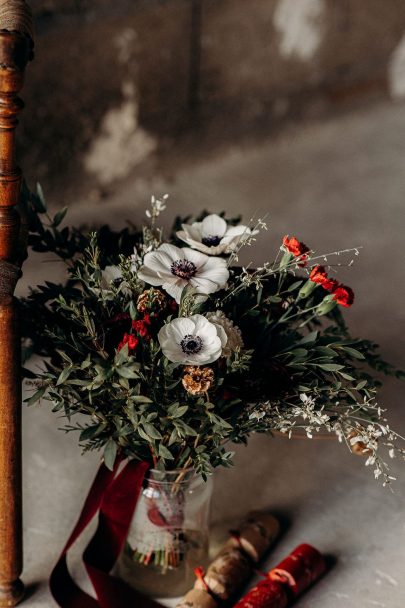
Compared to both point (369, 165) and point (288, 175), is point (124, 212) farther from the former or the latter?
point (369, 165)

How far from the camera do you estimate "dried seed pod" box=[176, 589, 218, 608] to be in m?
1.08

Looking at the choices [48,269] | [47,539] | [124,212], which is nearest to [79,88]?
[124,212]

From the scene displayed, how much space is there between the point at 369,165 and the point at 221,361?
1805mm

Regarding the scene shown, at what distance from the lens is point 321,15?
2.81 meters

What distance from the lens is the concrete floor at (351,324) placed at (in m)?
1.23

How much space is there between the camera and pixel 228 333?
949 millimetres

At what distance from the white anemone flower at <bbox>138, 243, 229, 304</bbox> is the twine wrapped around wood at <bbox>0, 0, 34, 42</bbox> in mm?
281

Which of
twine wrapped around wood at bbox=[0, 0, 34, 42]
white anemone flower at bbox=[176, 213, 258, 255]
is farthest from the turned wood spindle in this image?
white anemone flower at bbox=[176, 213, 258, 255]

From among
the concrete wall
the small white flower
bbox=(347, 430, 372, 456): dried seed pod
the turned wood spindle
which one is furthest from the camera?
the concrete wall

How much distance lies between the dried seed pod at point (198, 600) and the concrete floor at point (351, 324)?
149 mm

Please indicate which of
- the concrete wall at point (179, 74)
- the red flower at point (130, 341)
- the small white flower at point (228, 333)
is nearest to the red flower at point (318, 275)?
the small white flower at point (228, 333)

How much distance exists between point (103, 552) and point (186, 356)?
1.26 feet

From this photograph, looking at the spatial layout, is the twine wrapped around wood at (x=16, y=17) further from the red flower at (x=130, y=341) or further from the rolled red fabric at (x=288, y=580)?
the rolled red fabric at (x=288, y=580)

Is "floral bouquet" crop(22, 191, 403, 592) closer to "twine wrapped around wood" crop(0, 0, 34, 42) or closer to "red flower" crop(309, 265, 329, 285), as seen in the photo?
"red flower" crop(309, 265, 329, 285)
